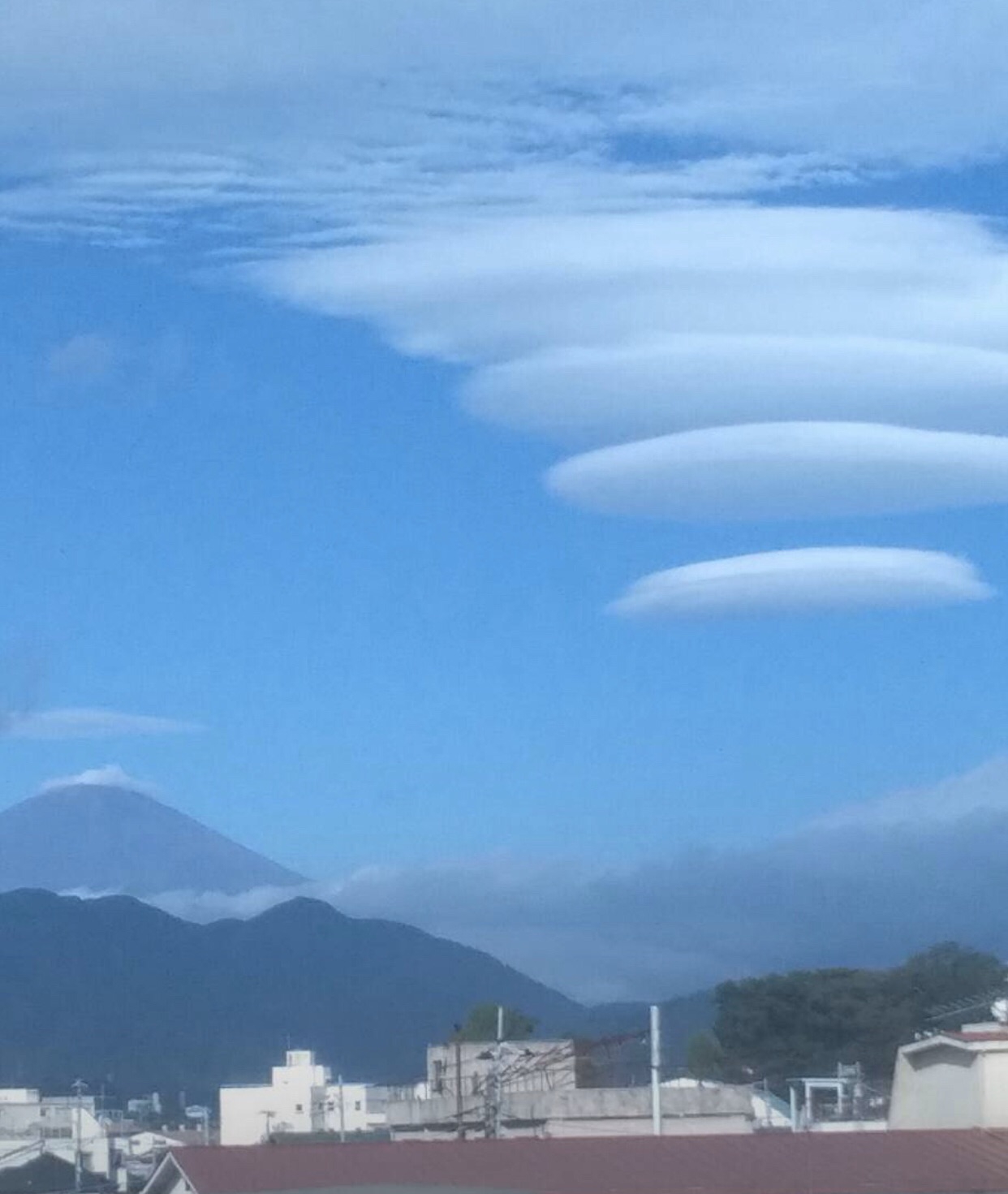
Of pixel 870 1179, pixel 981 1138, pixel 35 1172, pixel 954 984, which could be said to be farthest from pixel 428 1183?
pixel 954 984

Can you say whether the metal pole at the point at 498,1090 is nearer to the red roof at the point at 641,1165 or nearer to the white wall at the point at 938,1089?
the white wall at the point at 938,1089

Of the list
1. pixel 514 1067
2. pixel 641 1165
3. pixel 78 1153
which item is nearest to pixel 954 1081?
pixel 641 1165

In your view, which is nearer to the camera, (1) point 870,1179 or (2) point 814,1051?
(1) point 870,1179

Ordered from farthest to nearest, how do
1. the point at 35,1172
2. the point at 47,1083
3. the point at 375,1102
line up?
the point at 47,1083, the point at 375,1102, the point at 35,1172

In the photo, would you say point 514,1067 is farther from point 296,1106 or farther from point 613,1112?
point 296,1106

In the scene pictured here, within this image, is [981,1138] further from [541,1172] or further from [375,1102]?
[375,1102]

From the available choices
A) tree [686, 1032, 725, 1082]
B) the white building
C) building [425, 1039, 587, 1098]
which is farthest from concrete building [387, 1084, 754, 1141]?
the white building

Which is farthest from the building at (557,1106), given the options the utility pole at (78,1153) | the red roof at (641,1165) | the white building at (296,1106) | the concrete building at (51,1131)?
the white building at (296,1106)

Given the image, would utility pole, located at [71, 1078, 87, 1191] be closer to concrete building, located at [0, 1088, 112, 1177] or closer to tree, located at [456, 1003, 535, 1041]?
concrete building, located at [0, 1088, 112, 1177]
